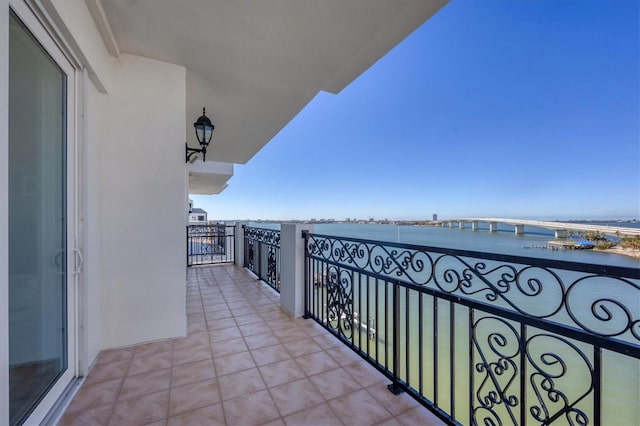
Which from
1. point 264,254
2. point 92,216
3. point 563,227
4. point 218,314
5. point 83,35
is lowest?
point 218,314

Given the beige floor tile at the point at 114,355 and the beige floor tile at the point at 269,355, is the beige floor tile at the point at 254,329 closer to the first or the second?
the beige floor tile at the point at 269,355

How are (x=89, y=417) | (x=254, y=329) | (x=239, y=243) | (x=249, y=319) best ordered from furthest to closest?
1. (x=239, y=243)
2. (x=249, y=319)
3. (x=254, y=329)
4. (x=89, y=417)

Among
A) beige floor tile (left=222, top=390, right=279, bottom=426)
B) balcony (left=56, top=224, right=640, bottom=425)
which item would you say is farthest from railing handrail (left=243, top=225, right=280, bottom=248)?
beige floor tile (left=222, top=390, right=279, bottom=426)

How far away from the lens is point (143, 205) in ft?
8.05

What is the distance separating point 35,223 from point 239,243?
503 centimetres

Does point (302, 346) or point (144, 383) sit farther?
point (302, 346)

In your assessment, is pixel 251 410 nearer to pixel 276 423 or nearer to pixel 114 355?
pixel 276 423

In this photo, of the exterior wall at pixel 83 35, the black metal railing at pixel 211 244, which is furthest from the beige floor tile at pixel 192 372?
the black metal railing at pixel 211 244

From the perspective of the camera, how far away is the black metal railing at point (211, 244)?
6.64m

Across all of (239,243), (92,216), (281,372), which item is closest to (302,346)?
(281,372)

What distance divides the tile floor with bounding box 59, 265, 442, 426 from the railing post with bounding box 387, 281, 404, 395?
61mm

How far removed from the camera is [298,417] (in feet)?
5.15

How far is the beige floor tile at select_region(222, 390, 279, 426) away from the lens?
1548mm

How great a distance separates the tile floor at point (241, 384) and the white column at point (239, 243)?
3441 millimetres
